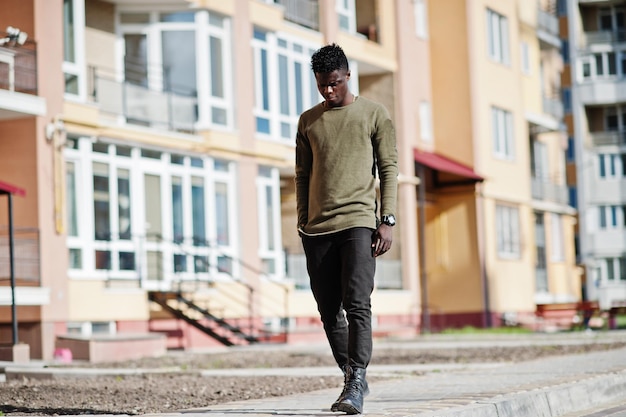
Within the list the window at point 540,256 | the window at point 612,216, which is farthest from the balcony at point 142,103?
the window at point 612,216

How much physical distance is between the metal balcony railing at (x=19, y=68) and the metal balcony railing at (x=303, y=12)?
10340mm

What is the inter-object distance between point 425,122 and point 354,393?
32776 millimetres

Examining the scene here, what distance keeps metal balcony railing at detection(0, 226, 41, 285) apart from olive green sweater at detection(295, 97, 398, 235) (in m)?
15.9

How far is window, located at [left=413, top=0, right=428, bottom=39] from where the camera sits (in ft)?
132

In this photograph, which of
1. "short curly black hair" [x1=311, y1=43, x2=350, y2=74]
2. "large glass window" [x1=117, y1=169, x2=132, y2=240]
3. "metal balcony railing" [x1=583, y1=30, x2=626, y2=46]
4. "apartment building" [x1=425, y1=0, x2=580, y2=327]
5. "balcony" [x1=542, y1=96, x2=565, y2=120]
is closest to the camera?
"short curly black hair" [x1=311, y1=43, x2=350, y2=74]

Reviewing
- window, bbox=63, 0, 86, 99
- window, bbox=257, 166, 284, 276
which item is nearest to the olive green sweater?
window, bbox=63, 0, 86, 99

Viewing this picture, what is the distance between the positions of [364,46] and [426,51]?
16.6 ft

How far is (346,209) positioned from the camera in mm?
8172

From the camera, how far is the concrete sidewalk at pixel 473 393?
871 cm

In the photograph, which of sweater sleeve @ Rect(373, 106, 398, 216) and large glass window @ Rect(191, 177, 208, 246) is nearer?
sweater sleeve @ Rect(373, 106, 398, 216)

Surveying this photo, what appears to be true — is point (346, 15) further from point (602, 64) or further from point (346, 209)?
point (602, 64)

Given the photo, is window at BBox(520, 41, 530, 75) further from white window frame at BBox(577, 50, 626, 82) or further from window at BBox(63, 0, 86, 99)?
window at BBox(63, 0, 86, 99)

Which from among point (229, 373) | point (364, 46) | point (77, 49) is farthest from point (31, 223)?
point (364, 46)

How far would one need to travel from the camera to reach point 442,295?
132 ft
